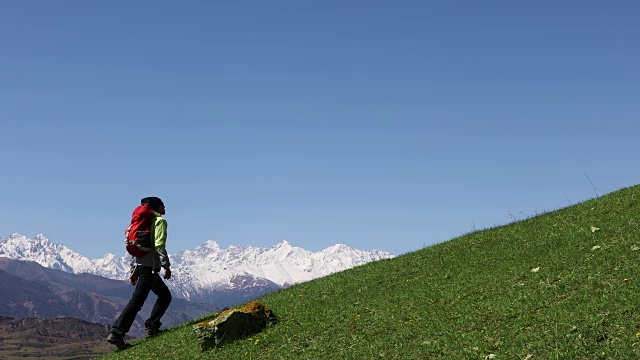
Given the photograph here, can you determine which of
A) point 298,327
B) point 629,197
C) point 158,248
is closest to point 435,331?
point 298,327

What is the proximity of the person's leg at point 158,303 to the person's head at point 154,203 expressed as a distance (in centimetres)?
214

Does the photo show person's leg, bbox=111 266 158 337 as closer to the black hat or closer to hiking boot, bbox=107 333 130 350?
hiking boot, bbox=107 333 130 350

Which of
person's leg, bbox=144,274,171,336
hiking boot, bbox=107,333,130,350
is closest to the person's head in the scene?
person's leg, bbox=144,274,171,336

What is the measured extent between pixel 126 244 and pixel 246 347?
5665 millimetres

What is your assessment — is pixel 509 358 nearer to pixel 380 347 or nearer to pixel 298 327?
pixel 380 347

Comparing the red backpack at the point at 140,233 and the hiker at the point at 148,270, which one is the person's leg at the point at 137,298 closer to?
the hiker at the point at 148,270

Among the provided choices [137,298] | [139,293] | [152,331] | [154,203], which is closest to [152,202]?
[154,203]

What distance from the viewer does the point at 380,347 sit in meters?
13.4

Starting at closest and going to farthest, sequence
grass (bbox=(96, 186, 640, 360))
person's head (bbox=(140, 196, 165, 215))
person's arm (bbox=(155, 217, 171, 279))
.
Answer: grass (bbox=(96, 186, 640, 360)) < person's arm (bbox=(155, 217, 171, 279)) < person's head (bbox=(140, 196, 165, 215))

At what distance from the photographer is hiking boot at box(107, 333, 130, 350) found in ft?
62.8

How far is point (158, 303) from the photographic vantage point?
19781mm

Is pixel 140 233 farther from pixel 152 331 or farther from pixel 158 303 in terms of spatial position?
pixel 152 331

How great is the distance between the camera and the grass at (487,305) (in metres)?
11.6

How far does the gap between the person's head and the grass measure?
4.12m
